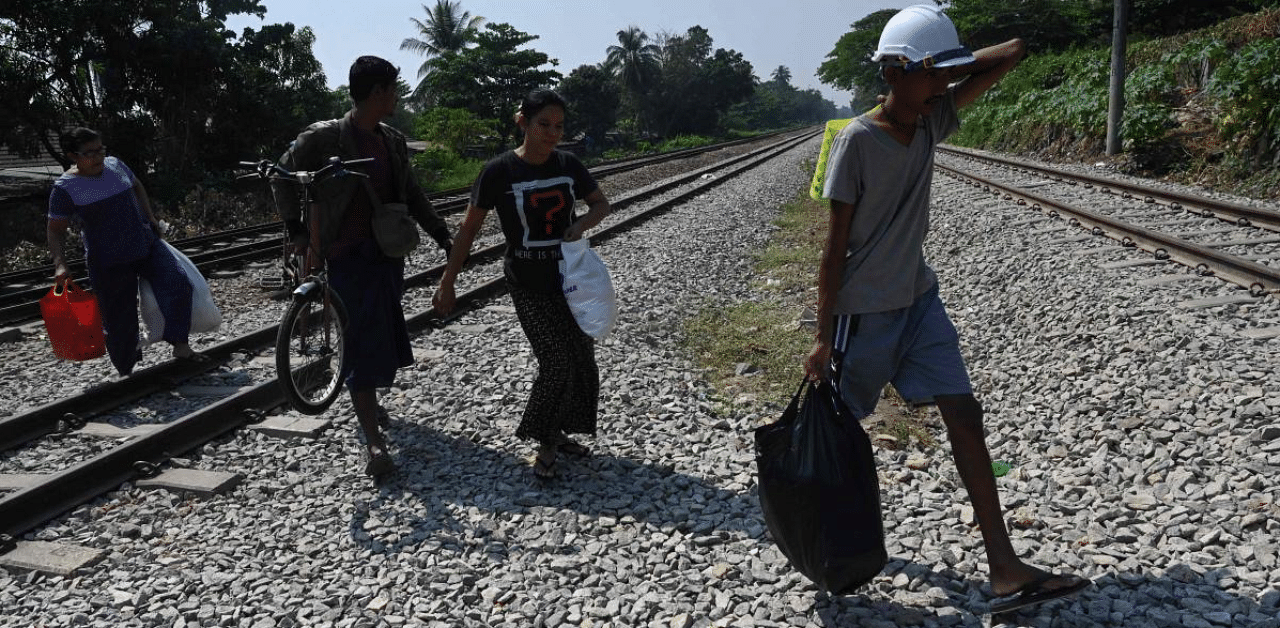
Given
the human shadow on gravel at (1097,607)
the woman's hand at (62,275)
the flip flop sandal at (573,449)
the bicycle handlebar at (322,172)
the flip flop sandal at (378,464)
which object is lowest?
the human shadow on gravel at (1097,607)

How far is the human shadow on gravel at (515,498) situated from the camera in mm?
3656

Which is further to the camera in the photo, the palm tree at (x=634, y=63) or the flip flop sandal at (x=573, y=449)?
the palm tree at (x=634, y=63)

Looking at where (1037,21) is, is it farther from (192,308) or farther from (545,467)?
(545,467)

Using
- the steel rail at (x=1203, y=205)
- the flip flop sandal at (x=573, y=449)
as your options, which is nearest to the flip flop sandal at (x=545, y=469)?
the flip flop sandal at (x=573, y=449)

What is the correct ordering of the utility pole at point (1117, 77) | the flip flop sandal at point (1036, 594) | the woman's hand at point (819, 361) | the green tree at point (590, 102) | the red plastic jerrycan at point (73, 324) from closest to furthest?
the flip flop sandal at point (1036, 594)
the woman's hand at point (819, 361)
the red plastic jerrycan at point (73, 324)
the utility pole at point (1117, 77)
the green tree at point (590, 102)

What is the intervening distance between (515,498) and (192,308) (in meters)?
3.53

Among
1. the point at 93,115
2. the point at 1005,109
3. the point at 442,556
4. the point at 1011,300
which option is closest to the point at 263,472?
the point at 442,556

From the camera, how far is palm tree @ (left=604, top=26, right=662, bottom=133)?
8150cm

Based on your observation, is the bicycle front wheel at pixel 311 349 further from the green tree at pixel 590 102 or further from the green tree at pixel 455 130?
the green tree at pixel 590 102

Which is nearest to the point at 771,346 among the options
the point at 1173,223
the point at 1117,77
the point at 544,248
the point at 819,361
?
the point at 544,248

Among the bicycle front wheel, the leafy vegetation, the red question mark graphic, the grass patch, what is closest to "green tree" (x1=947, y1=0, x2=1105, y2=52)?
the leafy vegetation

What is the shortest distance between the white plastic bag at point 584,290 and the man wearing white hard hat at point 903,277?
129 centimetres

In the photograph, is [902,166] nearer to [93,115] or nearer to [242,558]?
[242,558]

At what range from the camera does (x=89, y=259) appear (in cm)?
589
